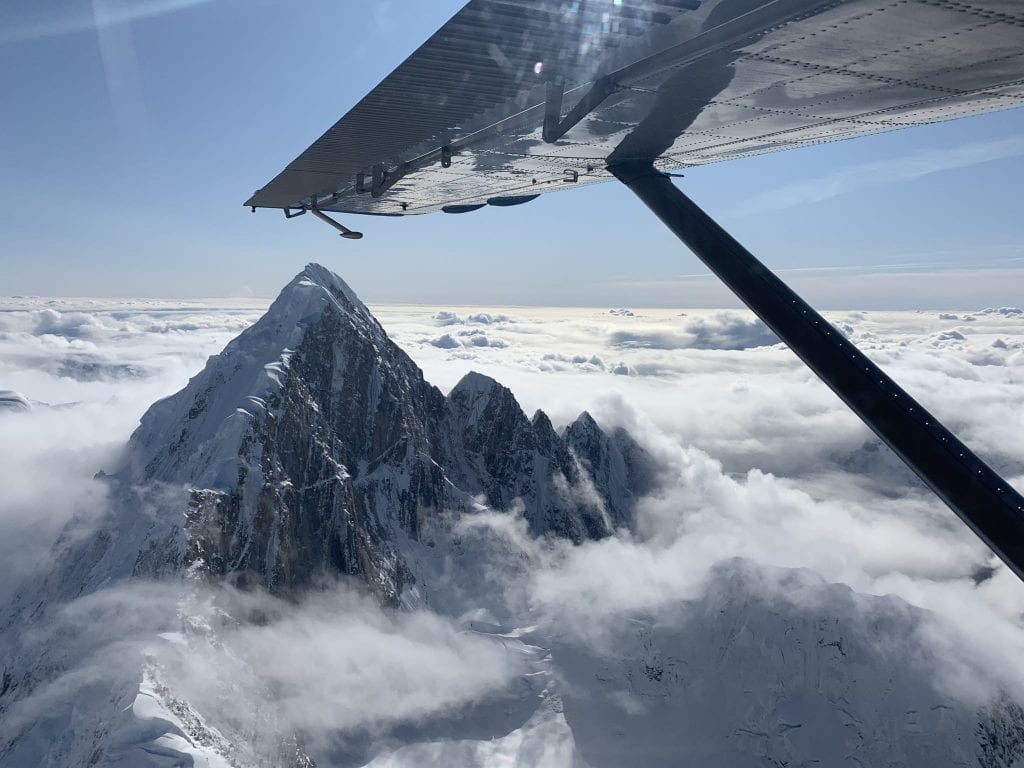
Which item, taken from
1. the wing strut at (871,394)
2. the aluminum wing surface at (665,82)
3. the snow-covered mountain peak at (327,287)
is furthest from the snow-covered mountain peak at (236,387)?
the wing strut at (871,394)

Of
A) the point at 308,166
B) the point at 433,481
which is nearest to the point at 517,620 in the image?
the point at 433,481

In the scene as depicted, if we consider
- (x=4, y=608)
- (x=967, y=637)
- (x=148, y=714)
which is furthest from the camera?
(x=967, y=637)

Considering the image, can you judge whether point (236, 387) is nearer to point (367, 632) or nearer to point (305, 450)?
point (305, 450)

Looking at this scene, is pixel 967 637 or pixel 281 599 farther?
pixel 967 637

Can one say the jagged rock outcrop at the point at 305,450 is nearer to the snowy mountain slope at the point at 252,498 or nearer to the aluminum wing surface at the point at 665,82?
the snowy mountain slope at the point at 252,498

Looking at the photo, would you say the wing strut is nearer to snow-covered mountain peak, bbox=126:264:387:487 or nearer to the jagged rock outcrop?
the jagged rock outcrop

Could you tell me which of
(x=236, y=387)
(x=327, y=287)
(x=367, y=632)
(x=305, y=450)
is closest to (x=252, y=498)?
(x=305, y=450)

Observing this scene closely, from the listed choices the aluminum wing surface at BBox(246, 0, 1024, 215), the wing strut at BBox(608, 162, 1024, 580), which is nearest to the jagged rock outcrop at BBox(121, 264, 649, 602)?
the aluminum wing surface at BBox(246, 0, 1024, 215)

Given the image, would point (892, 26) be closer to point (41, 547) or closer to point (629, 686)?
point (629, 686)
